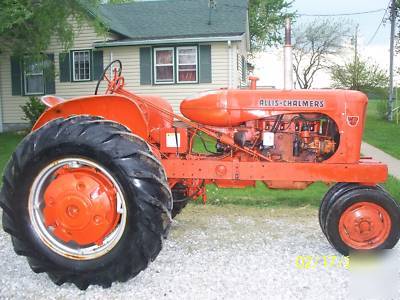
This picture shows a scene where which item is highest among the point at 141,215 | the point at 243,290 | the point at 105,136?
the point at 105,136

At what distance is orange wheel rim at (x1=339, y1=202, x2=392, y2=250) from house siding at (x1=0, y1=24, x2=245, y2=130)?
12.2 metres


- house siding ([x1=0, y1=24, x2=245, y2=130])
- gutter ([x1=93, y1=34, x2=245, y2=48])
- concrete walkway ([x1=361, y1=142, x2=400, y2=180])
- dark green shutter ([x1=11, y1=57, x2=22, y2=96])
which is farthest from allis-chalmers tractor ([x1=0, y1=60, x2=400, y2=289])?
dark green shutter ([x1=11, y1=57, x2=22, y2=96])

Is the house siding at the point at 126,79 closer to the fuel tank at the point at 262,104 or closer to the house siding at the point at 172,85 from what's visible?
the house siding at the point at 172,85

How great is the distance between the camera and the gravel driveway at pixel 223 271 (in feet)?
12.1

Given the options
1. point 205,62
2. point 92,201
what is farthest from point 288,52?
point 205,62

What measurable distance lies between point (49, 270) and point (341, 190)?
2.56m

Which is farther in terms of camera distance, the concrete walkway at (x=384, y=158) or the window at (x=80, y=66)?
the window at (x=80, y=66)

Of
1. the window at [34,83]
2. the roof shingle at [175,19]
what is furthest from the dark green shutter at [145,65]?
the window at [34,83]

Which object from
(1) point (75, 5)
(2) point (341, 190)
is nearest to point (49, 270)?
(2) point (341, 190)

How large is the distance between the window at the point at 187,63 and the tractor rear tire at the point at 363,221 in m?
12.4

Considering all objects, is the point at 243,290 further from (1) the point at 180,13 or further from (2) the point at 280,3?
(2) the point at 280,3

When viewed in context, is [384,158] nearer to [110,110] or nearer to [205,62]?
[205,62]

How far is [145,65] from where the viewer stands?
54.7 ft

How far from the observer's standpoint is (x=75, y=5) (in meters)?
12.6
